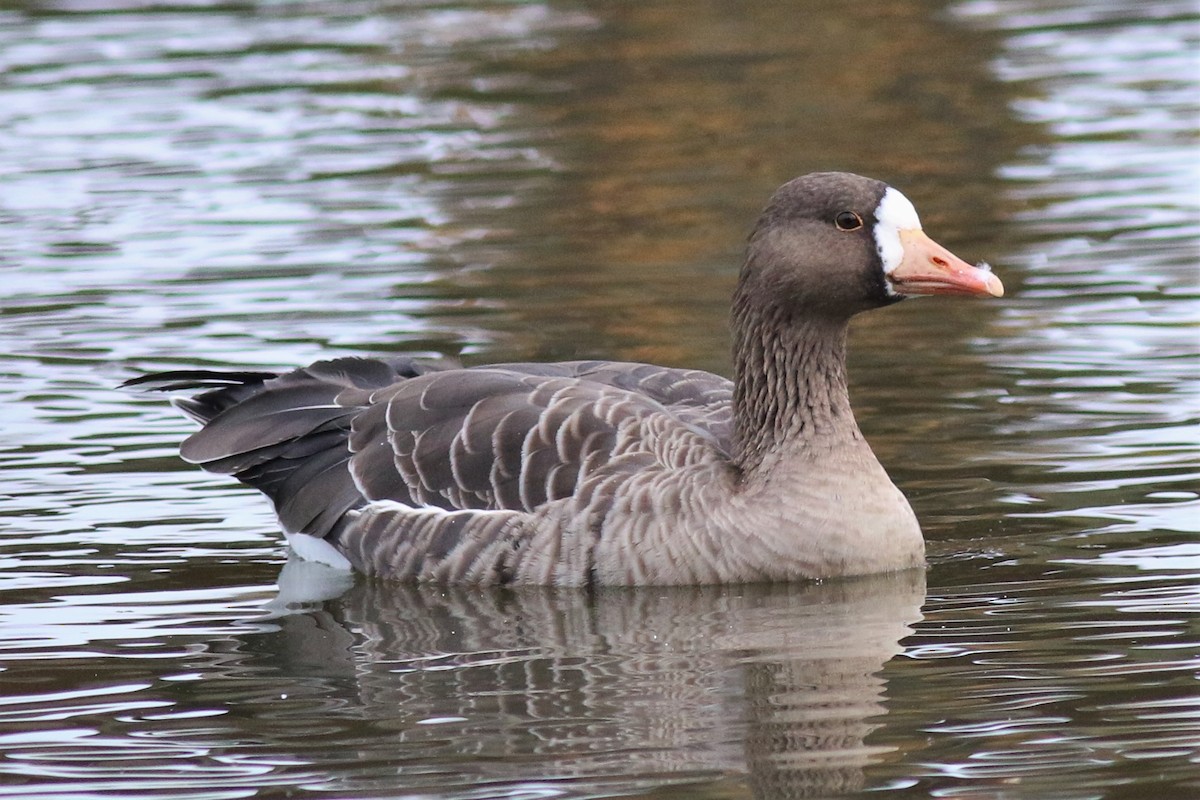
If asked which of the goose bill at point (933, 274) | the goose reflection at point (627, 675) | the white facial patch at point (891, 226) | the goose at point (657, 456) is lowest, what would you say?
the goose reflection at point (627, 675)

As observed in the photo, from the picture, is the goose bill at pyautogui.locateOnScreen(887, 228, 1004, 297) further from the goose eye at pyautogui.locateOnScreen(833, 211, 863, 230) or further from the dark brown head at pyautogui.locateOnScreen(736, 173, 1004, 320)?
the goose eye at pyautogui.locateOnScreen(833, 211, 863, 230)

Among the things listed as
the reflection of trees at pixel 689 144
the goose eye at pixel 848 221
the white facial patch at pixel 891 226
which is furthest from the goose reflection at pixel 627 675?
the reflection of trees at pixel 689 144

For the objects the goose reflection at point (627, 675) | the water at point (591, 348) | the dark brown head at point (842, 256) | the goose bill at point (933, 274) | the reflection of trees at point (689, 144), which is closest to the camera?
the goose reflection at point (627, 675)

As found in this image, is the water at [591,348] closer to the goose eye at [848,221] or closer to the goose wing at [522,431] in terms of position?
the goose wing at [522,431]

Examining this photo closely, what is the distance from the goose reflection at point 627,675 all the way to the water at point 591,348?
3 centimetres

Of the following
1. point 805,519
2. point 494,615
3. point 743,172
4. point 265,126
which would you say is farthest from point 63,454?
point 265,126

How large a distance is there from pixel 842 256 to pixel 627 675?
256cm

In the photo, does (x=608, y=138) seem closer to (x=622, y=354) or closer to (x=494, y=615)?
(x=622, y=354)

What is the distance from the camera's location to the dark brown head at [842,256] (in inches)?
422

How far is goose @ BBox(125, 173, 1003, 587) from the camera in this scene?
10.9 m

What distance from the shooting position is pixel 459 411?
37.8 ft

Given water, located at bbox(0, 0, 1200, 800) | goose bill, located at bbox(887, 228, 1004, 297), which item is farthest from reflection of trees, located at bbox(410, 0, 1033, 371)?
goose bill, located at bbox(887, 228, 1004, 297)

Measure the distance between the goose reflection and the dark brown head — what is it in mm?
1423

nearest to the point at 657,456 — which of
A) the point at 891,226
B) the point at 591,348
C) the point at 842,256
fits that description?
the point at 842,256
